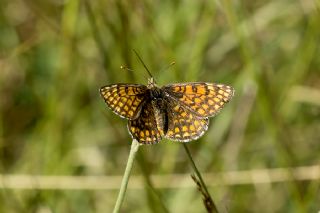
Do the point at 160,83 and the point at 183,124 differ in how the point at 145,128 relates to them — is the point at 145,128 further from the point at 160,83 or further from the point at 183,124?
the point at 160,83

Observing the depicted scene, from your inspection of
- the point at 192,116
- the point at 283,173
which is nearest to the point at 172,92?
the point at 192,116

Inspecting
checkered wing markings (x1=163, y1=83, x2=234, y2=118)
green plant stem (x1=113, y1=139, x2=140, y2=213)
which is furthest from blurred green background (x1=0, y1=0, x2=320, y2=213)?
green plant stem (x1=113, y1=139, x2=140, y2=213)

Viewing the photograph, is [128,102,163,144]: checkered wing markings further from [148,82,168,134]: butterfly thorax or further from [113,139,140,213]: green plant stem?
[113,139,140,213]: green plant stem

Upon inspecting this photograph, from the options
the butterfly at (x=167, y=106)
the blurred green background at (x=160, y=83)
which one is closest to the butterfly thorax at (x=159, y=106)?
the butterfly at (x=167, y=106)

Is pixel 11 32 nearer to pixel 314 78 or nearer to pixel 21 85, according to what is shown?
pixel 21 85

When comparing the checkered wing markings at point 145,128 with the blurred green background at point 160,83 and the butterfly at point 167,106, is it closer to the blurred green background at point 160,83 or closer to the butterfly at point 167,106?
the butterfly at point 167,106
